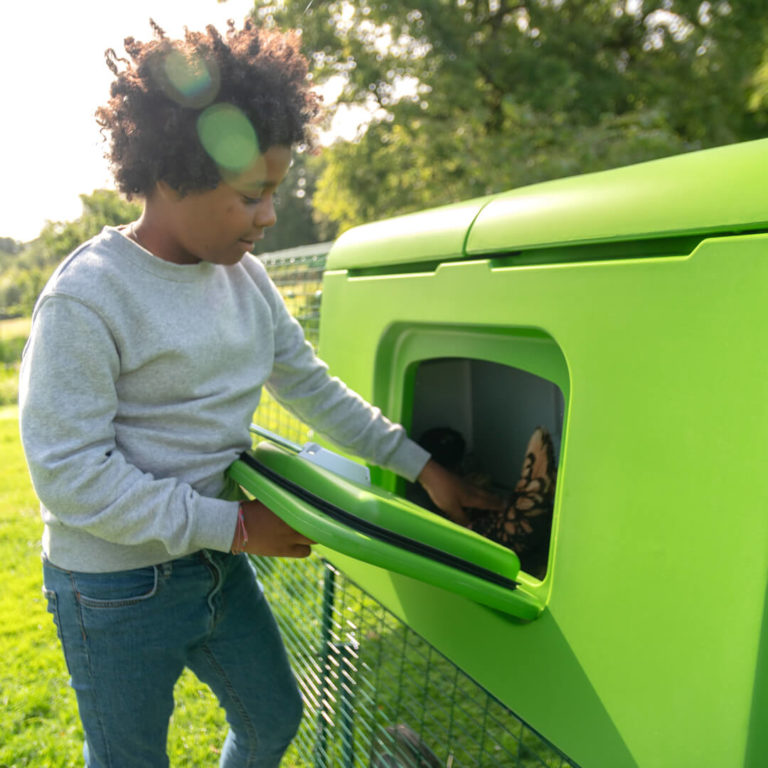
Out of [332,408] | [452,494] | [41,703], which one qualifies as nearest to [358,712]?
[452,494]

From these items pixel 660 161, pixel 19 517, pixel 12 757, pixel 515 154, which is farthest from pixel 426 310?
pixel 515 154

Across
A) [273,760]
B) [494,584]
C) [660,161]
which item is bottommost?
[273,760]

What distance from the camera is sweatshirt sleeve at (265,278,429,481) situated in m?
1.64

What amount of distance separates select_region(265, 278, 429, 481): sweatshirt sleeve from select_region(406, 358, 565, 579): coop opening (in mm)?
147

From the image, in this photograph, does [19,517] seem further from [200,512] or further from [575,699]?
[575,699]

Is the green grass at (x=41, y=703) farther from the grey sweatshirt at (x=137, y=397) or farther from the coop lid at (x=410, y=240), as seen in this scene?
the coop lid at (x=410, y=240)

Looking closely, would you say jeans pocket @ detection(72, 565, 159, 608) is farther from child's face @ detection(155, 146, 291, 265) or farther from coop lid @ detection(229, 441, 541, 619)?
child's face @ detection(155, 146, 291, 265)

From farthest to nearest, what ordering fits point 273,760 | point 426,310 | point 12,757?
point 12,757
point 273,760
point 426,310

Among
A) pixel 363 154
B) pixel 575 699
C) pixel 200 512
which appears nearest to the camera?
pixel 575 699

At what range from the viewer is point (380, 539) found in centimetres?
105

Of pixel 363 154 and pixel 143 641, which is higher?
pixel 363 154

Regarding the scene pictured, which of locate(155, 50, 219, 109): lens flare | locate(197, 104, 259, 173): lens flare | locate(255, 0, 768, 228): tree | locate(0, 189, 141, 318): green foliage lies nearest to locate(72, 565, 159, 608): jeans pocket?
locate(197, 104, 259, 173): lens flare

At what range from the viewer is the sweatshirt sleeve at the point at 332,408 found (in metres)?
1.64

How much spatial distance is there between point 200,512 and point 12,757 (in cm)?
176
